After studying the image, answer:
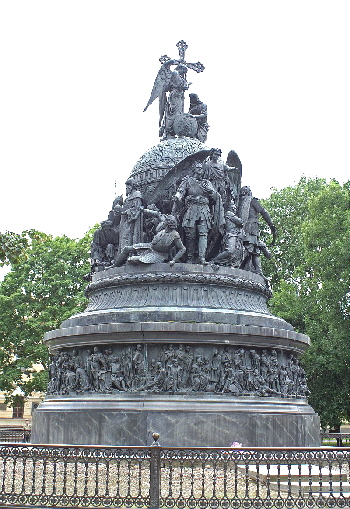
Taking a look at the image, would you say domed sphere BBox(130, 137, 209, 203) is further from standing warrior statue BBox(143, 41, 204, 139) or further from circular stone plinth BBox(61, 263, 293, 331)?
circular stone plinth BBox(61, 263, 293, 331)

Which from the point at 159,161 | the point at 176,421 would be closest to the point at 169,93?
the point at 159,161

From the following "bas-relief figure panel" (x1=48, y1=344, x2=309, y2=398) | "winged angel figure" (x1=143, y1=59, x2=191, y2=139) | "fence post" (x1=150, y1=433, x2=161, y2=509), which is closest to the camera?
"fence post" (x1=150, y1=433, x2=161, y2=509)

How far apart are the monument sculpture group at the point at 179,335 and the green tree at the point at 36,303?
16503 millimetres

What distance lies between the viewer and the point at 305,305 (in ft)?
99.0

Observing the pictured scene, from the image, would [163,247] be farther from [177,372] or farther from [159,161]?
[159,161]

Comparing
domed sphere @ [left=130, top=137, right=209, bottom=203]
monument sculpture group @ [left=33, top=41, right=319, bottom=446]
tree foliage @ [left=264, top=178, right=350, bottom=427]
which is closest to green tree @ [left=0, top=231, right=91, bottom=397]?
tree foliage @ [left=264, top=178, right=350, bottom=427]

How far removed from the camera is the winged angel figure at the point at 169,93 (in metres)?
20.6

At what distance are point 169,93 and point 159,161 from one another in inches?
139

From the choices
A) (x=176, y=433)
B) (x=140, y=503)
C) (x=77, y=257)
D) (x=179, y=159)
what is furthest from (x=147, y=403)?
(x=77, y=257)

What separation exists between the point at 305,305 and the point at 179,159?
555 inches

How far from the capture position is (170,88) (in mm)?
20906

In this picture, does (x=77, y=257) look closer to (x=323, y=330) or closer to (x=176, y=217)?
(x=323, y=330)

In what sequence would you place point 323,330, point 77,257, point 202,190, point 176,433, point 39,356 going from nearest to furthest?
point 176,433
point 202,190
point 323,330
point 39,356
point 77,257

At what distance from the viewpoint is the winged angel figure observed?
20.6 m
